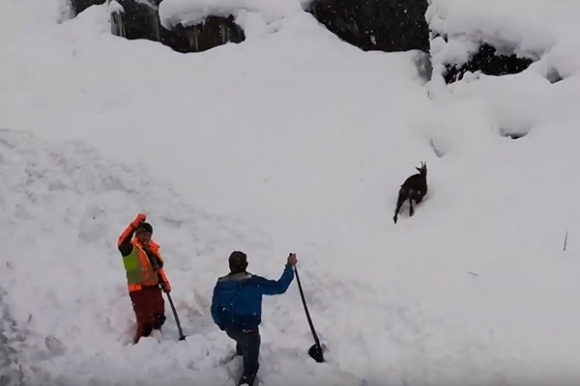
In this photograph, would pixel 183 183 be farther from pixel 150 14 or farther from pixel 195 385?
pixel 150 14

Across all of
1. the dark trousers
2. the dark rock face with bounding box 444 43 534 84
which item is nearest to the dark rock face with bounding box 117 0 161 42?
the dark rock face with bounding box 444 43 534 84

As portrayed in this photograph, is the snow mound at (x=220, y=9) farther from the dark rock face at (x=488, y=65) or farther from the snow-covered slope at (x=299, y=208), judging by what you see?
the dark rock face at (x=488, y=65)

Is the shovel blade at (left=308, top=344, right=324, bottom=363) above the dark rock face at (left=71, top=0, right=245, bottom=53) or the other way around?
the other way around

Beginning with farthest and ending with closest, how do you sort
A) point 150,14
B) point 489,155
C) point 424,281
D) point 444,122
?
1. point 150,14
2. point 444,122
3. point 489,155
4. point 424,281

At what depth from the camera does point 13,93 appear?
43.0 feet

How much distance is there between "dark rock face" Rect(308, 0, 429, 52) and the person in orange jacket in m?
7.74

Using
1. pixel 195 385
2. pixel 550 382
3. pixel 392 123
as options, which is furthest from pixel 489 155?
pixel 195 385

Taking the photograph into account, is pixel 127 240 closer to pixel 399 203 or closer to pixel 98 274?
pixel 98 274

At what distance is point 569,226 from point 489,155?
1.82 m

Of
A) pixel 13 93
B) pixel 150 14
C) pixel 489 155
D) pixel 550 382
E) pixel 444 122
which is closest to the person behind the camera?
pixel 550 382

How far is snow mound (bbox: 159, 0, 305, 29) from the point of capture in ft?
44.4

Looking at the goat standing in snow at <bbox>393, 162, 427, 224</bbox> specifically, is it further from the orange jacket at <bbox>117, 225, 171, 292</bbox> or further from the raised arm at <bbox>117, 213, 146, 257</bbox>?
the raised arm at <bbox>117, 213, 146, 257</bbox>

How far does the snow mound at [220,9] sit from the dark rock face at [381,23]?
2.80 feet

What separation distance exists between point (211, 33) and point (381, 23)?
3590 mm
